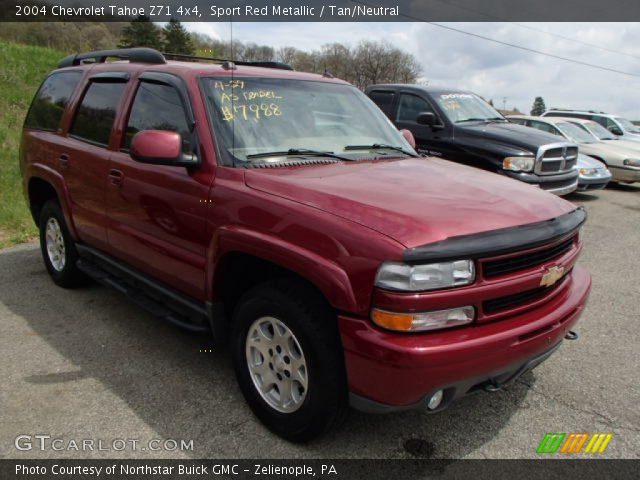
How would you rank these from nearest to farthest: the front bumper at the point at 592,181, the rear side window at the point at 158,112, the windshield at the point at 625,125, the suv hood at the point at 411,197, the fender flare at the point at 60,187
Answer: the suv hood at the point at 411,197, the rear side window at the point at 158,112, the fender flare at the point at 60,187, the front bumper at the point at 592,181, the windshield at the point at 625,125

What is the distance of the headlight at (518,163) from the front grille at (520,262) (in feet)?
17.1

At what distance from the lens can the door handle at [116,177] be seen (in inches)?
141

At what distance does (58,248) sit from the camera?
188 inches

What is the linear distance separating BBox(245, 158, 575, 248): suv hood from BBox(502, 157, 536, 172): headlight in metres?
4.72

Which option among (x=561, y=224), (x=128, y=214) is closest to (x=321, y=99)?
(x=128, y=214)

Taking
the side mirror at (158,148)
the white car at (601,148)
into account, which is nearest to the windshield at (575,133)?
the white car at (601,148)

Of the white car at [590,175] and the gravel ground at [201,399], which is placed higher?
the white car at [590,175]

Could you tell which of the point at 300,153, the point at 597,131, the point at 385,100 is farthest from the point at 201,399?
the point at 597,131

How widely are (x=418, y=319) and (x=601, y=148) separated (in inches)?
466

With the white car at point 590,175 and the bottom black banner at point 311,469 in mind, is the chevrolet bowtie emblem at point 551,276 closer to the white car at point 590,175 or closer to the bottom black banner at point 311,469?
the bottom black banner at point 311,469

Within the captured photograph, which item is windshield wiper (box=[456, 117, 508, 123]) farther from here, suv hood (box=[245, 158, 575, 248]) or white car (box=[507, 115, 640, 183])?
suv hood (box=[245, 158, 575, 248])

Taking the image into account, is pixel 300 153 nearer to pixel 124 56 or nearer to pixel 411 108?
pixel 124 56

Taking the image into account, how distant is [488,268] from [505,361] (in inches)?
16.6

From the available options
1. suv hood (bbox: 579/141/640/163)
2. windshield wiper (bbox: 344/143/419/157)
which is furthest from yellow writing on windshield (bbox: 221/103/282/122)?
suv hood (bbox: 579/141/640/163)
